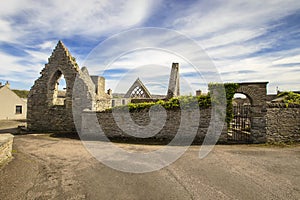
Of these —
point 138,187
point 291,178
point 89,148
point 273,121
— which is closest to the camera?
point 138,187

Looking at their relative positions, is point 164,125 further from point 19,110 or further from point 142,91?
point 19,110

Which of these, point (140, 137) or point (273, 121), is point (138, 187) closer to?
point (140, 137)

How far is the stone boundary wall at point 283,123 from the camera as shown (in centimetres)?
1036

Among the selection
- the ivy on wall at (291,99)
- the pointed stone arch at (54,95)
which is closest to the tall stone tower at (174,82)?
the pointed stone arch at (54,95)

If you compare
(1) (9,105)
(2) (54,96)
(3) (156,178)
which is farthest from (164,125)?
(1) (9,105)

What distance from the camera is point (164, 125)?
10820 mm

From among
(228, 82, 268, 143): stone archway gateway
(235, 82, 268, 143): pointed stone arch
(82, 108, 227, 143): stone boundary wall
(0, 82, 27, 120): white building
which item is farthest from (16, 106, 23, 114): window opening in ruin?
(235, 82, 268, 143): pointed stone arch

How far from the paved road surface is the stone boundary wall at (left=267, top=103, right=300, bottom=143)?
2.85 metres

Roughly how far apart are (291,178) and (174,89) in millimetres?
13206

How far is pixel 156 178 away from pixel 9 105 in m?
28.7

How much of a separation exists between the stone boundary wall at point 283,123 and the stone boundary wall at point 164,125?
2618 millimetres

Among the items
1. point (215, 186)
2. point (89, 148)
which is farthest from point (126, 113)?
point (215, 186)

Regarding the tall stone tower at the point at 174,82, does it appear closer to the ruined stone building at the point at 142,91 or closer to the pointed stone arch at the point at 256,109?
the ruined stone building at the point at 142,91

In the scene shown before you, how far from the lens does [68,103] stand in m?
13.4
